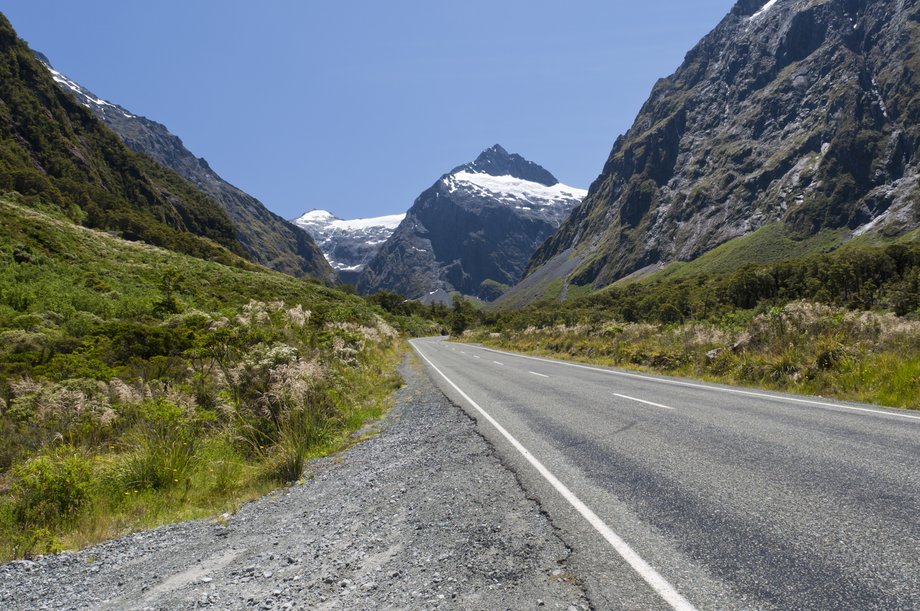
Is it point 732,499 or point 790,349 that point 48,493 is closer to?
point 732,499

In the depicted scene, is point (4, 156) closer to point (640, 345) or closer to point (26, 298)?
point (26, 298)

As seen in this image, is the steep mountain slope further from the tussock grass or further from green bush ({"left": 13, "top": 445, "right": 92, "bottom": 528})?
the tussock grass

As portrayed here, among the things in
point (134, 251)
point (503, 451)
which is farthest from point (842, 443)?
point (134, 251)

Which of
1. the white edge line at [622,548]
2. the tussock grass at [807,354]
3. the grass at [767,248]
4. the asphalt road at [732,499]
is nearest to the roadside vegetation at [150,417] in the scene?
the asphalt road at [732,499]

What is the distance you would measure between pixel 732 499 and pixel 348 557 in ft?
12.0

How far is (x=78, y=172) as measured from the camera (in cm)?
9381

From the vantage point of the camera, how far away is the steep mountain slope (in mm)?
67375

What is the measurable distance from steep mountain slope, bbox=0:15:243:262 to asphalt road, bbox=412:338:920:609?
6922cm

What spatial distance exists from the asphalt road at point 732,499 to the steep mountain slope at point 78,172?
69225 millimetres

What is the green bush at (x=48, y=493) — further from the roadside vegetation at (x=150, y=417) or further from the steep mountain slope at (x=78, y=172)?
the steep mountain slope at (x=78, y=172)

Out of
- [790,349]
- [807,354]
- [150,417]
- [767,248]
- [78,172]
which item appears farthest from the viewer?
[767,248]

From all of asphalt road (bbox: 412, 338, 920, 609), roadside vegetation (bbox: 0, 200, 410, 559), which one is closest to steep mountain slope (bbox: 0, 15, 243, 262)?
roadside vegetation (bbox: 0, 200, 410, 559)

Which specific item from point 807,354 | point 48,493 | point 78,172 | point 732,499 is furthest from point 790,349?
point 78,172

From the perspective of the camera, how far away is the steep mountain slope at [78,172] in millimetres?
67375
